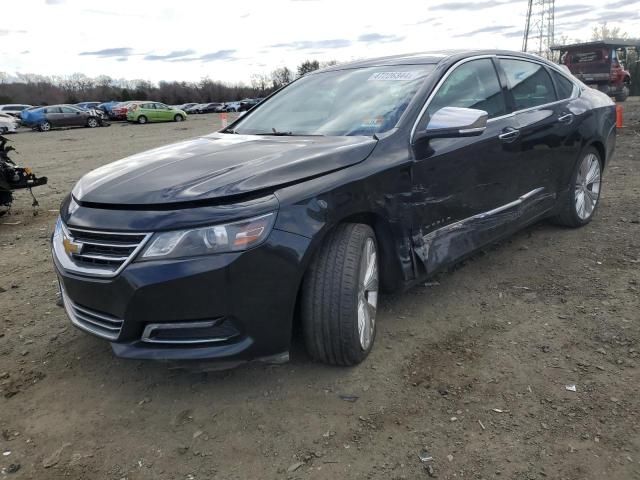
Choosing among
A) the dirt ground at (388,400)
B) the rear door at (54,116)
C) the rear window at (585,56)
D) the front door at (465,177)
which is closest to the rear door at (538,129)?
the front door at (465,177)

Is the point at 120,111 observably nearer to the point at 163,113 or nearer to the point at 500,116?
the point at 163,113

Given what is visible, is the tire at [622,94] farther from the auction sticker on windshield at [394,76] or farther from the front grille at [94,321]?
the front grille at [94,321]

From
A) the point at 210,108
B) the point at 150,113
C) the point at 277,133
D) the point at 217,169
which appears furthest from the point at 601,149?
the point at 210,108

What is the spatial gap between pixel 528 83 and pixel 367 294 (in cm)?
252

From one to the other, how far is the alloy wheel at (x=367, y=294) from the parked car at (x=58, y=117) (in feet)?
105

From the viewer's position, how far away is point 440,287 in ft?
13.0

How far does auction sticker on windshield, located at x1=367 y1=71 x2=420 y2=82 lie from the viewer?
351cm

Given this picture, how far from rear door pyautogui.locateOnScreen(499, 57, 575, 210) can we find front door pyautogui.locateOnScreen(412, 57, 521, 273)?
0.44 ft

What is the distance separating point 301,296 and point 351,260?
0.31 m

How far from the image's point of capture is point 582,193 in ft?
16.4

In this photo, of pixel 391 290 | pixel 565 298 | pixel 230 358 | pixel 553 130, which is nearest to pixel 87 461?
pixel 230 358

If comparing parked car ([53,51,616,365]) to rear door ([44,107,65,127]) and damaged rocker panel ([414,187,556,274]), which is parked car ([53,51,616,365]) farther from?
rear door ([44,107,65,127])

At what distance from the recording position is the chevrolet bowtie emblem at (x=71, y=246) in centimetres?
256

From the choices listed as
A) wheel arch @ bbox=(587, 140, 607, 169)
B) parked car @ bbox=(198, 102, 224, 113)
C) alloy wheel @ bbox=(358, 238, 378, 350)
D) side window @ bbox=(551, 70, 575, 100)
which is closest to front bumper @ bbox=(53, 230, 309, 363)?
alloy wheel @ bbox=(358, 238, 378, 350)
